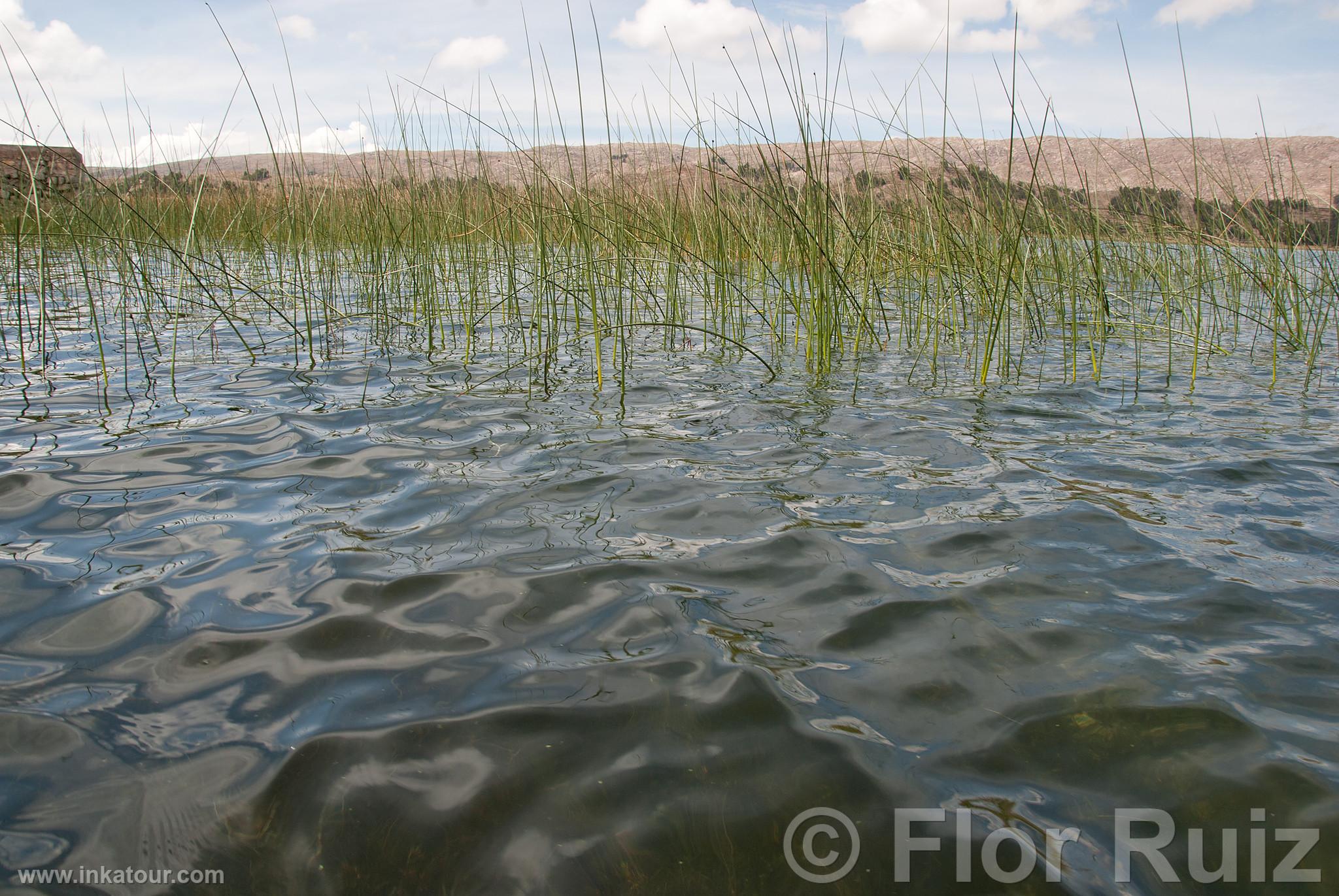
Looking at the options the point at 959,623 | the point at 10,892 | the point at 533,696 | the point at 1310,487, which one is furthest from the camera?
the point at 1310,487

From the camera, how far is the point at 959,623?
1.13m

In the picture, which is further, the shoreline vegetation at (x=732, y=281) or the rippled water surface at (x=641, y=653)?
the shoreline vegetation at (x=732, y=281)

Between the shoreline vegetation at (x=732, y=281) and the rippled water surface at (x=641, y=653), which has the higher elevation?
the shoreline vegetation at (x=732, y=281)

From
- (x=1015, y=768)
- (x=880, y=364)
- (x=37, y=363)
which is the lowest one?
(x=1015, y=768)

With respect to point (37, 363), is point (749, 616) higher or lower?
lower

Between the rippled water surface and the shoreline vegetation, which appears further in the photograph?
the shoreline vegetation

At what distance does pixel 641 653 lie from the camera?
1.06m

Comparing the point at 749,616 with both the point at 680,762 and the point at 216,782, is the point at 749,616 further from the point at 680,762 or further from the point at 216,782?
the point at 216,782

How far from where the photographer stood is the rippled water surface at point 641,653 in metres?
0.78

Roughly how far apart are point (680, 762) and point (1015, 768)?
0.37m

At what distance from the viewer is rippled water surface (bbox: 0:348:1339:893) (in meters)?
0.78

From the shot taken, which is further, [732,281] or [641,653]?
[732,281]

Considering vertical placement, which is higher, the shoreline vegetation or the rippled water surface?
the shoreline vegetation

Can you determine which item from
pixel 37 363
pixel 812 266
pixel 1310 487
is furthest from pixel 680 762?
→ pixel 37 363
